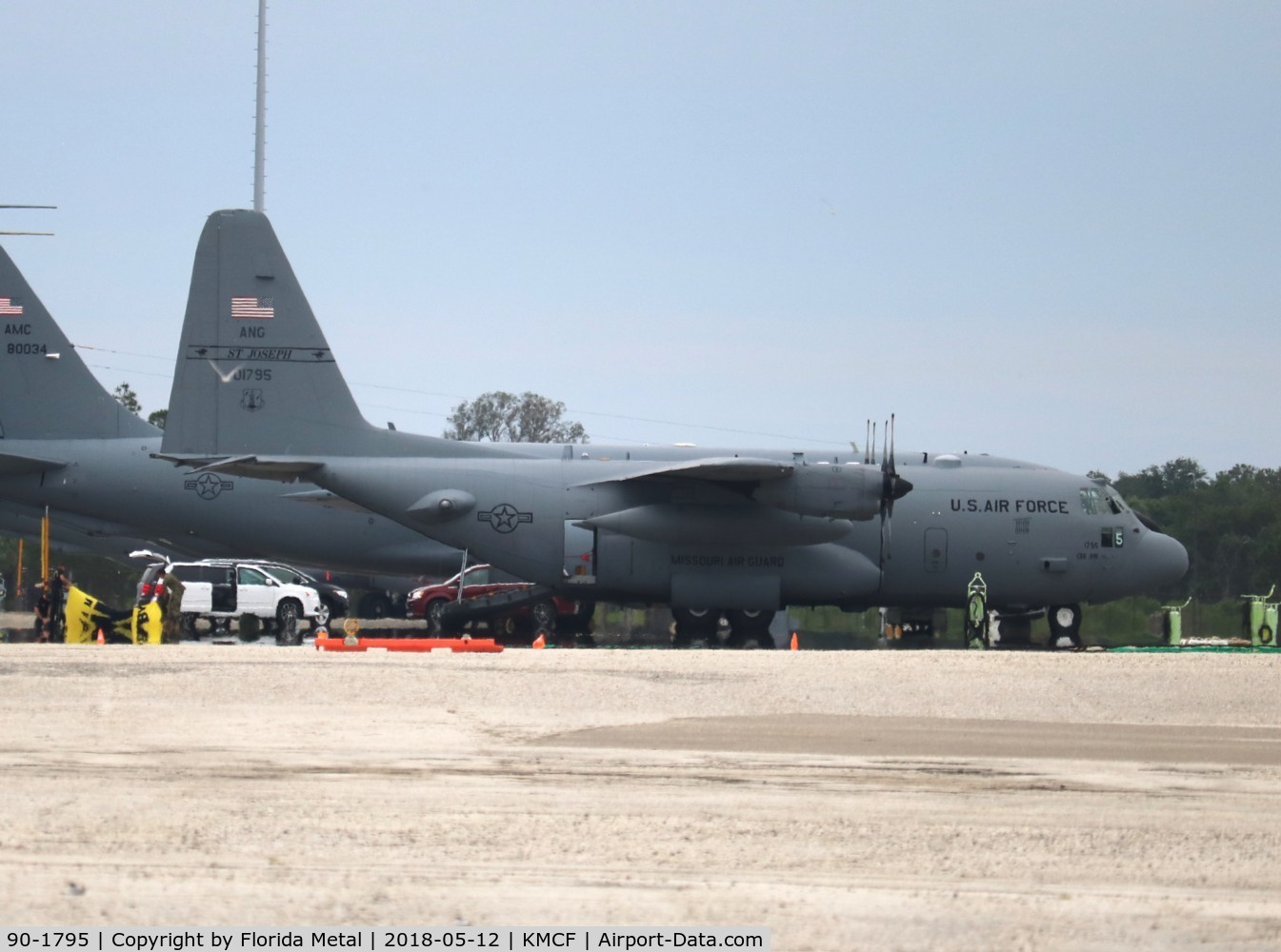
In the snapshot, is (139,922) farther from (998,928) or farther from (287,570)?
(287,570)

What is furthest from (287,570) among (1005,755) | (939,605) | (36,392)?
(1005,755)

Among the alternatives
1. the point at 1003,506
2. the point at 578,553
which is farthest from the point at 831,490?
the point at 578,553

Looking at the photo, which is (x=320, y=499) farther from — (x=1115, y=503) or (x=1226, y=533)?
(x=1226, y=533)

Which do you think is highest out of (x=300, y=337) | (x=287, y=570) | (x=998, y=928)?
(x=300, y=337)

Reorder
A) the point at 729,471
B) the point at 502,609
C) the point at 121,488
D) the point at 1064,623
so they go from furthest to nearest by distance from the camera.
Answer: the point at 121,488
the point at 502,609
the point at 1064,623
the point at 729,471

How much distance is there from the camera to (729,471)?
2667 centimetres

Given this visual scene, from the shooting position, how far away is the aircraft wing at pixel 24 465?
3119 centimetres

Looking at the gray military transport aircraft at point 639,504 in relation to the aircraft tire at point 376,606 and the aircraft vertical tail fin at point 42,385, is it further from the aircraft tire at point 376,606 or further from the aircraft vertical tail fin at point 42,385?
the aircraft tire at point 376,606

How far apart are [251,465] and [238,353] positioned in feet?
8.29

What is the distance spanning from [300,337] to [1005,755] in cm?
1908

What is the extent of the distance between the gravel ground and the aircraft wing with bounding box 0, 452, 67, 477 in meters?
13.3

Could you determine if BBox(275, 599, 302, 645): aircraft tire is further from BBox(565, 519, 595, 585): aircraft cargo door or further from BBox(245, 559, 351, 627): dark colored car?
BBox(565, 519, 595, 585): aircraft cargo door

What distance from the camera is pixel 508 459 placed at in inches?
1155
